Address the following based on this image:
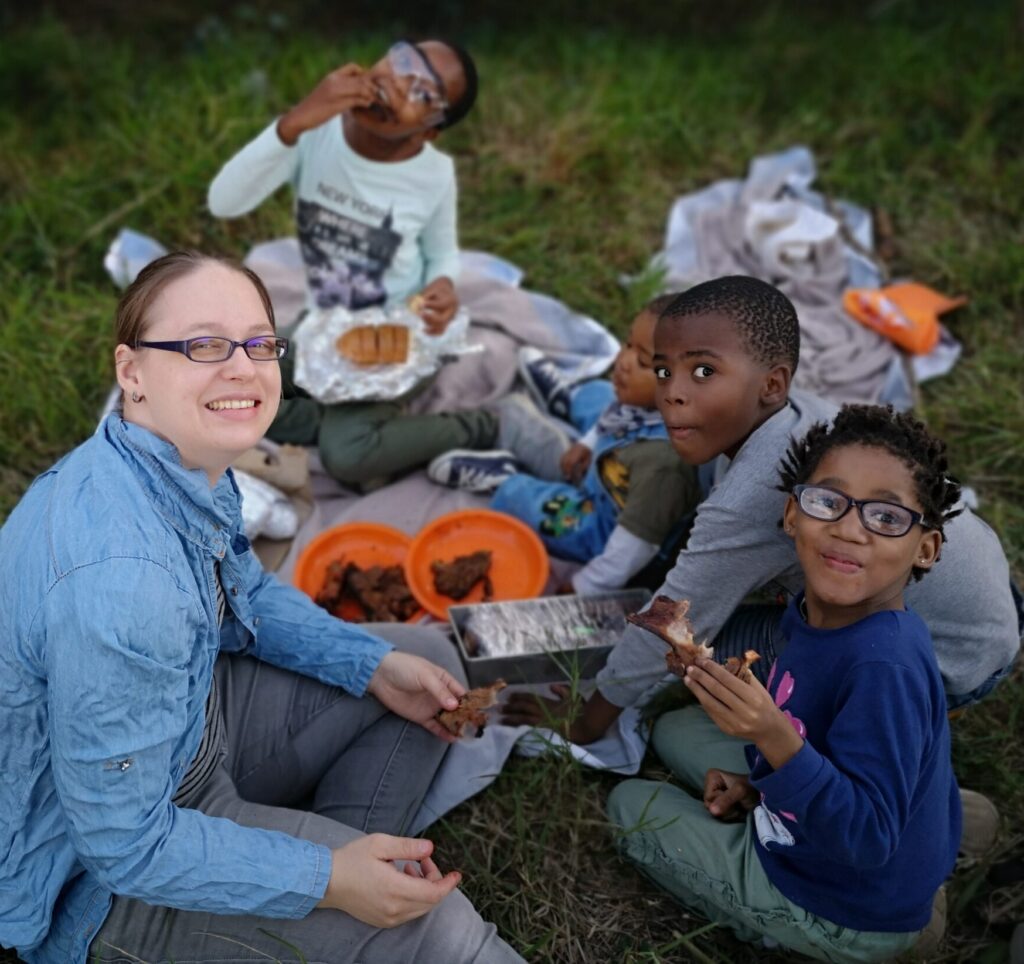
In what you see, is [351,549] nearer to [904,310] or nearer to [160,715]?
[160,715]

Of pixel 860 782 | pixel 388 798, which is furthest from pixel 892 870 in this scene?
pixel 388 798

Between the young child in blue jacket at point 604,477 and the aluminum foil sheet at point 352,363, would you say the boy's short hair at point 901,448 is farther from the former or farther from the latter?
the aluminum foil sheet at point 352,363

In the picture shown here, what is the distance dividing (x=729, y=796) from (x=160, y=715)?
4.15ft

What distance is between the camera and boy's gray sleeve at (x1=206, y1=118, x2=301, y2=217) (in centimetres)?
316

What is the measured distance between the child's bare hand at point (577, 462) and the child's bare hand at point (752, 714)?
1560 mm

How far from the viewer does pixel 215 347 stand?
5.82 feet

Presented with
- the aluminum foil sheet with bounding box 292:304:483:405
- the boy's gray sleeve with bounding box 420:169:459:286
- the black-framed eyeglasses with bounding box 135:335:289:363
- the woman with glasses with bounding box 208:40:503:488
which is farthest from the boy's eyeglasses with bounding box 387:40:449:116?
the black-framed eyeglasses with bounding box 135:335:289:363

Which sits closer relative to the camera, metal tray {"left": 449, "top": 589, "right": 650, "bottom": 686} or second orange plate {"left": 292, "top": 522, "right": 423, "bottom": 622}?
metal tray {"left": 449, "top": 589, "right": 650, "bottom": 686}

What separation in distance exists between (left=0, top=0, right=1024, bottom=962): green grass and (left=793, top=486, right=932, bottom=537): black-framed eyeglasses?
3.52 ft

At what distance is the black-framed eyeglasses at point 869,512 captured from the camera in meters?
1.90

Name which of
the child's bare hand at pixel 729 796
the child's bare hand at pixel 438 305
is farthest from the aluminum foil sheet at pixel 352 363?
the child's bare hand at pixel 729 796

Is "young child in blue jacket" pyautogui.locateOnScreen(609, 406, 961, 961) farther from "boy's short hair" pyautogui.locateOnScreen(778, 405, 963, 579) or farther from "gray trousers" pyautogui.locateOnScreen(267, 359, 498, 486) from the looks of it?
"gray trousers" pyautogui.locateOnScreen(267, 359, 498, 486)

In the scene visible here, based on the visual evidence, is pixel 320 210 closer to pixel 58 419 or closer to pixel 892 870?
pixel 58 419

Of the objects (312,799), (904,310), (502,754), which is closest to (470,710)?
(502,754)
